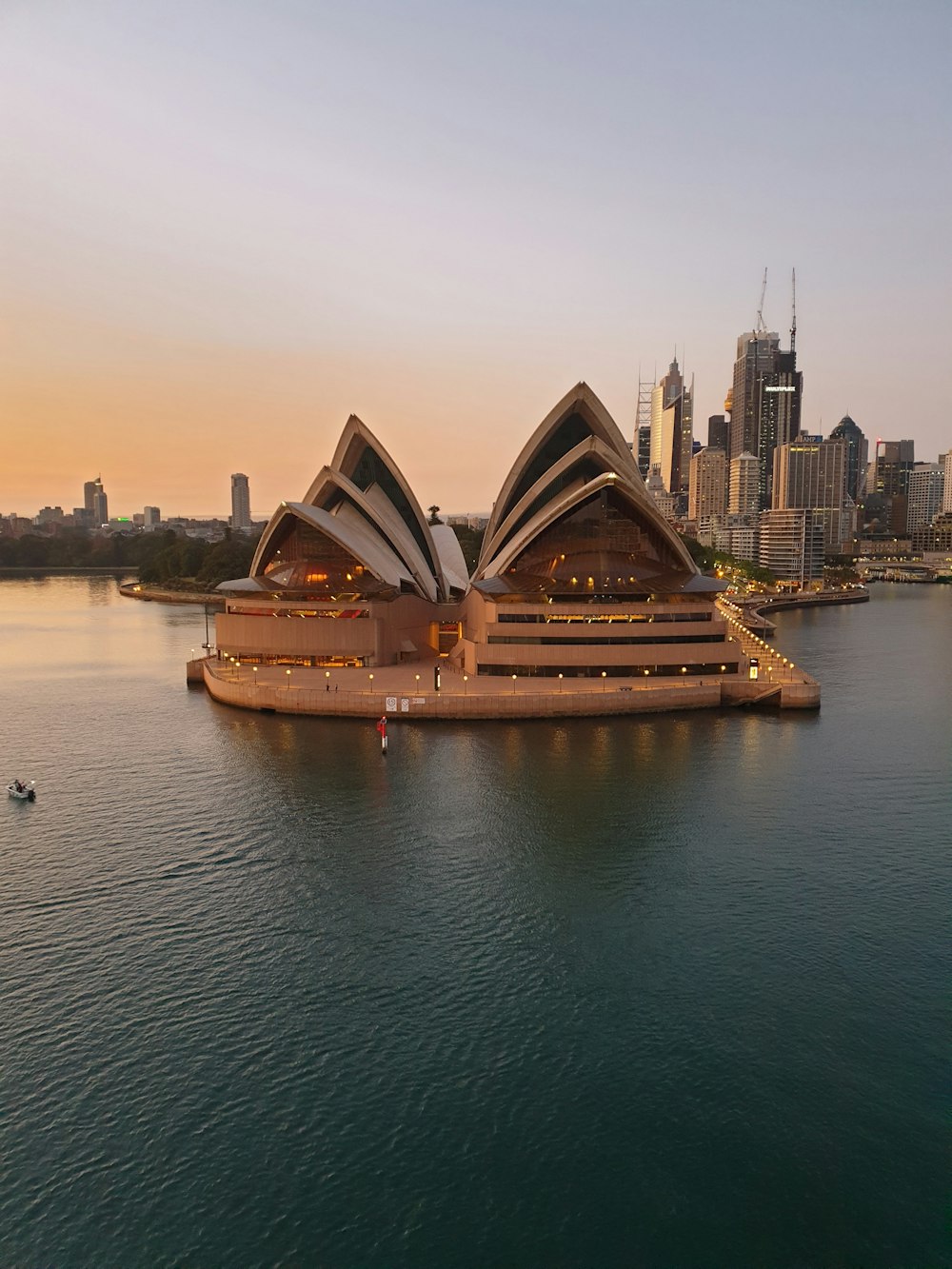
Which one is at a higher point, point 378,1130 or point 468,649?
point 468,649

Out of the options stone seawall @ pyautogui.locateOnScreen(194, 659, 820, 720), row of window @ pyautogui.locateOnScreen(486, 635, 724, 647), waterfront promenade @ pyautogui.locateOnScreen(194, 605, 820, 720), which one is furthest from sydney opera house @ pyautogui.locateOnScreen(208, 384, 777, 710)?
stone seawall @ pyautogui.locateOnScreen(194, 659, 820, 720)

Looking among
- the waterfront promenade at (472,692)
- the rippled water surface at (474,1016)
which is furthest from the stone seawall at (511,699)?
the rippled water surface at (474,1016)

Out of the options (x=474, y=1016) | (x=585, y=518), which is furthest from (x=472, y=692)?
(x=474, y=1016)

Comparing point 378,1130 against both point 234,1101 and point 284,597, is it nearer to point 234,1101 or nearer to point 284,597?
point 234,1101

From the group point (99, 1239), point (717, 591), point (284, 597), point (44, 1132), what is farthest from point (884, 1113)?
point (284, 597)

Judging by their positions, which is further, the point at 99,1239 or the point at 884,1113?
the point at 884,1113

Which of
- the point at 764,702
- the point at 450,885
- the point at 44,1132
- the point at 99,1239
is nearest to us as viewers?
the point at 99,1239

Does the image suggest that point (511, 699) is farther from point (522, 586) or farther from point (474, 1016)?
point (474, 1016)
